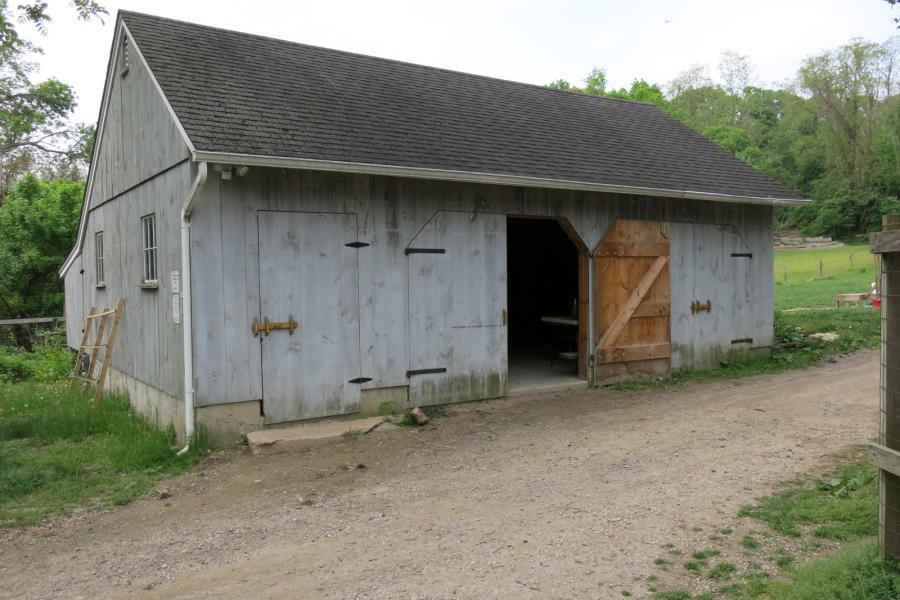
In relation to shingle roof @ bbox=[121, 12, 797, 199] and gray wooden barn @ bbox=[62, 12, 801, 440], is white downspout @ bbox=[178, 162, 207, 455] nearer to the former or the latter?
gray wooden barn @ bbox=[62, 12, 801, 440]

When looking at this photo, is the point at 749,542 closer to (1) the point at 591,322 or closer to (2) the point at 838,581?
(2) the point at 838,581

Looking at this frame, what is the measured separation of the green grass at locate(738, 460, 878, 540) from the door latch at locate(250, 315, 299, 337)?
486cm

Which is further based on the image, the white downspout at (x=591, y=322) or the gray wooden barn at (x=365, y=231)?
the white downspout at (x=591, y=322)

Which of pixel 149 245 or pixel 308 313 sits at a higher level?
pixel 149 245

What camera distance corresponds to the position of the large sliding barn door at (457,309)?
8.39 meters

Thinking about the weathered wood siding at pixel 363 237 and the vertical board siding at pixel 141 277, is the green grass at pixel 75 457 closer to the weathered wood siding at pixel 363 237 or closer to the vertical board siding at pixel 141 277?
the vertical board siding at pixel 141 277

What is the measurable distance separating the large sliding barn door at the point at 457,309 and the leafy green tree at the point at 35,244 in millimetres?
15437

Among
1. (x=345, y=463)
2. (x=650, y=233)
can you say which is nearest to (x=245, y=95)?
(x=345, y=463)

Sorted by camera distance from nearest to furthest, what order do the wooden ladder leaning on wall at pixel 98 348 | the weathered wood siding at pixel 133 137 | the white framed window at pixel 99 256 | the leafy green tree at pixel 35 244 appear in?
the weathered wood siding at pixel 133 137
the wooden ladder leaning on wall at pixel 98 348
the white framed window at pixel 99 256
the leafy green tree at pixel 35 244

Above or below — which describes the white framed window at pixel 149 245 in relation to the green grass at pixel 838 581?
above

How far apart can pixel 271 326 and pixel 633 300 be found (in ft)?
18.0

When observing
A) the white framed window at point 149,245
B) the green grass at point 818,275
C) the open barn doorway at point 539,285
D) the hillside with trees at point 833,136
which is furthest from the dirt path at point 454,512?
the hillside with trees at point 833,136

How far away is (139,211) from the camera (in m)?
8.99

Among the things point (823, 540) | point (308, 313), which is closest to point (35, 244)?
point (308, 313)
